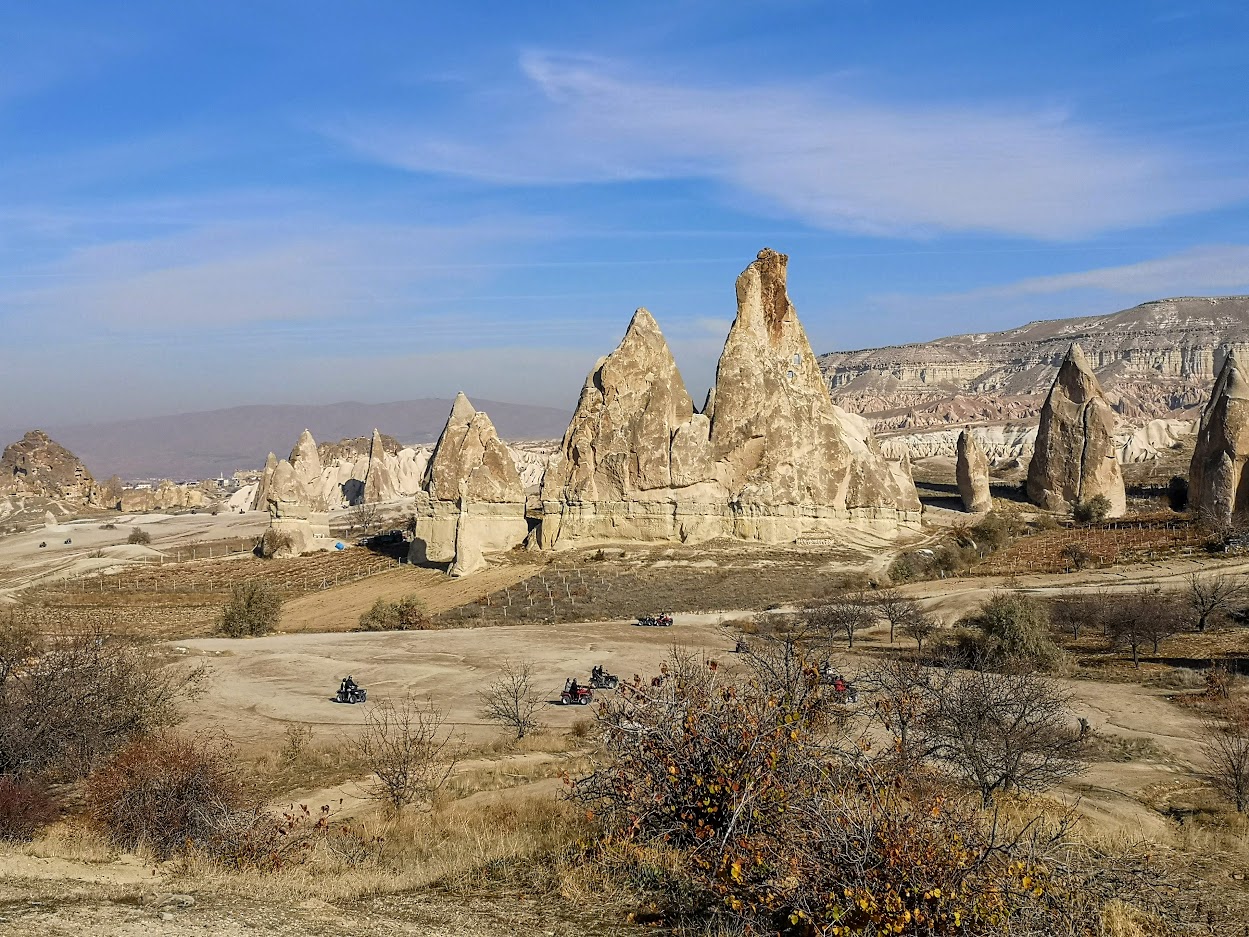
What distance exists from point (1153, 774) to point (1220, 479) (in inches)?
1378

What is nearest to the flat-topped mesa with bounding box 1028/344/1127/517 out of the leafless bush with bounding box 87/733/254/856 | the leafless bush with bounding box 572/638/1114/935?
the leafless bush with bounding box 572/638/1114/935

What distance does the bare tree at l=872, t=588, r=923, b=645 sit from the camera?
29.4 meters

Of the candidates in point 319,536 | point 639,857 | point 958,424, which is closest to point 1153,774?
point 639,857

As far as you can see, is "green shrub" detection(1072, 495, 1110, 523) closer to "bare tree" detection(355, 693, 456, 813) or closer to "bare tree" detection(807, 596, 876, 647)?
"bare tree" detection(807, 596, 876, 647)

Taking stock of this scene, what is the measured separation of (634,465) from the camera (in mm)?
45906

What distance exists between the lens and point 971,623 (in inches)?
1164

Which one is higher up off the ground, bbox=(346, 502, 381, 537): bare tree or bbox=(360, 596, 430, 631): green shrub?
bbox=(346, 502, 381, 537): bare tree

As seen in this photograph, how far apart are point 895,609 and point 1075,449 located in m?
31.8

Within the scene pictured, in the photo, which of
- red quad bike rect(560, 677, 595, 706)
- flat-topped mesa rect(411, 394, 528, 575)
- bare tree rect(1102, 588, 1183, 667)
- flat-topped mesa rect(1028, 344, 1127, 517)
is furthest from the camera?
flat-topped mesa rect(1028, 344, 1127, 517)

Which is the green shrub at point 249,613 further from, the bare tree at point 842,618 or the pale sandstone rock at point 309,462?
the pale sandstone rock at point 309,462

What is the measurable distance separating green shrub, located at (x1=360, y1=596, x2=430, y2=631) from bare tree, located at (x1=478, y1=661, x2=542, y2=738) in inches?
434

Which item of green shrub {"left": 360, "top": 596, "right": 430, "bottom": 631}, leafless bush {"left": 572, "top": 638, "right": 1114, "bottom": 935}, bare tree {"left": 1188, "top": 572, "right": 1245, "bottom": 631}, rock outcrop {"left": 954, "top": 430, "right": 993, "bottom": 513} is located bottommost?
green shrub {"left": 360, "top": 596, "right": 430, "bottom": 631}

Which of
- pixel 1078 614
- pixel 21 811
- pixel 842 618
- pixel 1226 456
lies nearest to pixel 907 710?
pixel 21 811

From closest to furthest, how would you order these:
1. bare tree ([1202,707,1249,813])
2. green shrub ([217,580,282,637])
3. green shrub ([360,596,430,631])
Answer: bare tree ([1202,707,1249,813]) < green shrub ([217,580,282,637]) < green shrub ([360,596,430,631])
